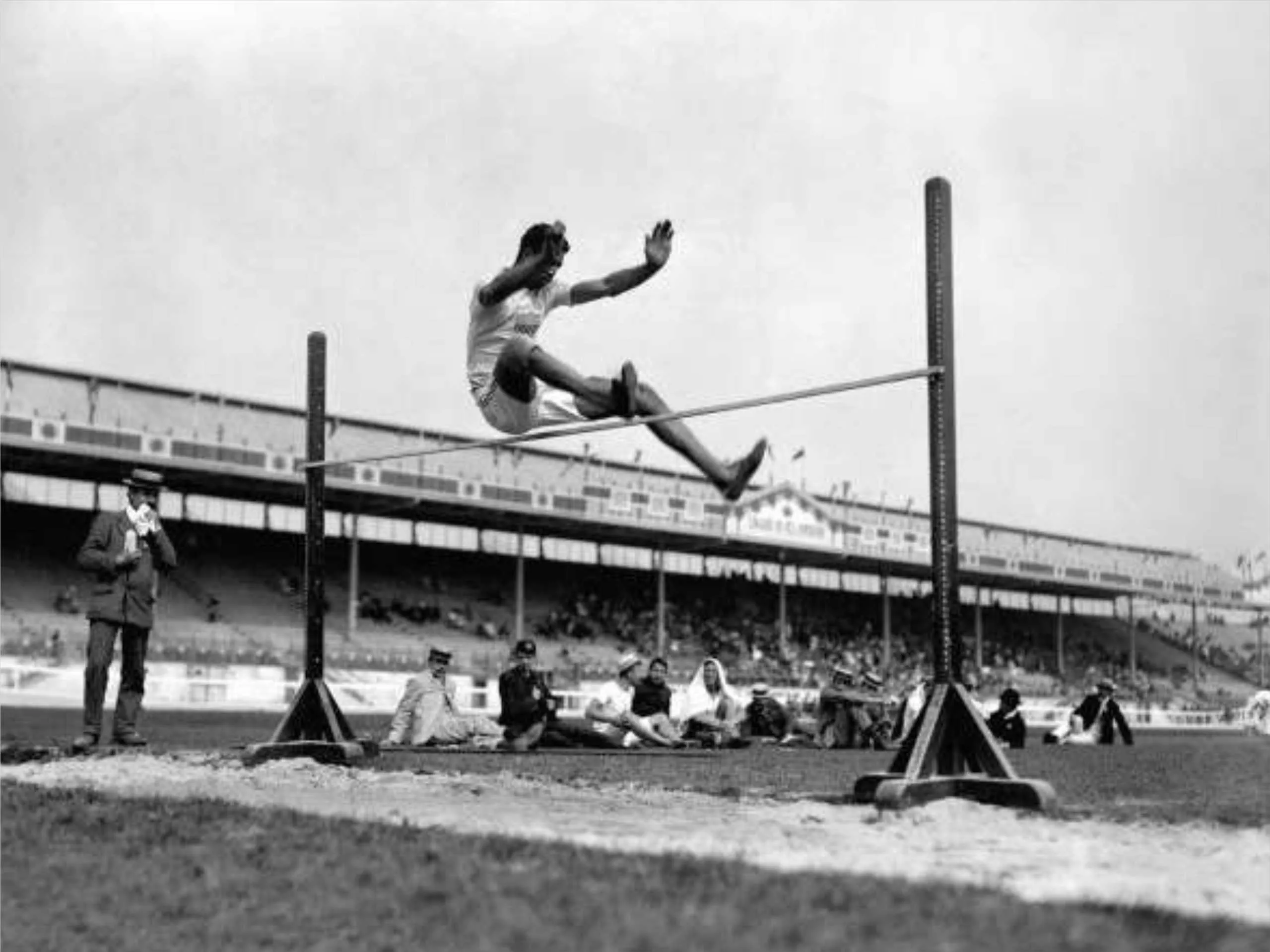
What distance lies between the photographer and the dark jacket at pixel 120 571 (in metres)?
10.2

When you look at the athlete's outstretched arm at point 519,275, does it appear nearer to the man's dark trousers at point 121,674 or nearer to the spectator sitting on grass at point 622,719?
the man's dark trousers at point 121,674

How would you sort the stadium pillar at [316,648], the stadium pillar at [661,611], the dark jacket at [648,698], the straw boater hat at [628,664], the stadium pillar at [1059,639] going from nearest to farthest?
the stadium pillar at [316,648] → the straw boater hat at [628,664] → the dark jacket at [648,698] → the stadium pillar at [661,611] → the stadium pillar at [1059,639]

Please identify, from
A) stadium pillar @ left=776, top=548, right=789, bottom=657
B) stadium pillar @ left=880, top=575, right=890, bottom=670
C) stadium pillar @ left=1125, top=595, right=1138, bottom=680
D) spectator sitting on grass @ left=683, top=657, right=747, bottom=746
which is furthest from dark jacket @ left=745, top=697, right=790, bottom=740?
stadium pillar @ left=1125, top=595, right=1138, bottom=680

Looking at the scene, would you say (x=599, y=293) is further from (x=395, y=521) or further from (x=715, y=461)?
(x=395, y=521)

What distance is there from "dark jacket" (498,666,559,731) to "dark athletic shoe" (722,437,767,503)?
19.7 feet

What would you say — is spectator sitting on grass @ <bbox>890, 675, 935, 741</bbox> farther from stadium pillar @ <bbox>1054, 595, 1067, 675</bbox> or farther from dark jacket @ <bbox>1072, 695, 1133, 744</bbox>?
stadium pillar @ <bbox>1054, 595, 1067, 675</bbox>

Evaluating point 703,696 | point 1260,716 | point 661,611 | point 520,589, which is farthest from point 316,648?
point 661,611

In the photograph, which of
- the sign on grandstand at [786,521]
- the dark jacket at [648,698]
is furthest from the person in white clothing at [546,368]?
the sign on grandstand at [786,521]

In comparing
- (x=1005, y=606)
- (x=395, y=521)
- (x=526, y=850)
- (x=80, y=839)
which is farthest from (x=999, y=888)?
(x=1005, y=606)

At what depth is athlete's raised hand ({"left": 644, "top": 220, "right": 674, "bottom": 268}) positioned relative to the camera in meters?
7.96

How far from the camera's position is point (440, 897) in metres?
3.88

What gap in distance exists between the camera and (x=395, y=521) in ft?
142

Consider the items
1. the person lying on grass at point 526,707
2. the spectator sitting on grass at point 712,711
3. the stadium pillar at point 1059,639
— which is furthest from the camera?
the stadium pillar at point 1059,639

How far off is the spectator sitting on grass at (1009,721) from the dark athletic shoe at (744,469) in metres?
9.99
